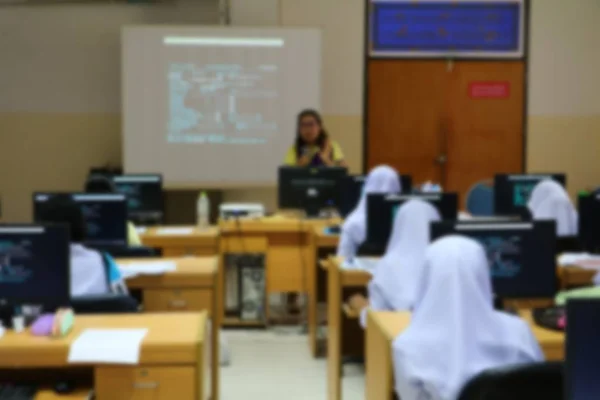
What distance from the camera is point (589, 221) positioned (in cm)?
441

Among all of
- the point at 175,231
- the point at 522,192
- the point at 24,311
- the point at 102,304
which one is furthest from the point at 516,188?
the point at 24,311

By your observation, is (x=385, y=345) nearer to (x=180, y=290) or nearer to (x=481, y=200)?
(x=180, y=290)

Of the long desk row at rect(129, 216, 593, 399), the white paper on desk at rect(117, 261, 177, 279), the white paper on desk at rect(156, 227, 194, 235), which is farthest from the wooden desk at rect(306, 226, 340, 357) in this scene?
the white paper on desk at rect(117, 261, 177, 279)

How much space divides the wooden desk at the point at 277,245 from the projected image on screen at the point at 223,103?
2.17 m

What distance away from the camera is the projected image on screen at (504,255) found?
3234 millimetres

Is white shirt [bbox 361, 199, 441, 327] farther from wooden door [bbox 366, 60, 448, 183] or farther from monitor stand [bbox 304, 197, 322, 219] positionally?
wooden door [bbox 366, 60, 448, 183]

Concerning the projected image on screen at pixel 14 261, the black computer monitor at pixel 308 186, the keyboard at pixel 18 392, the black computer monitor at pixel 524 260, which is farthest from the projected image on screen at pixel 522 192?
the keyboard at pixel 18 392

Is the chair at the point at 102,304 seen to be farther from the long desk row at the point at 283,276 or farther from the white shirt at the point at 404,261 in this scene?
the white shirt at the point at 404,261

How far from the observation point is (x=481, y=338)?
231 centimetres

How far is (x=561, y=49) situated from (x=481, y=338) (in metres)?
7.28

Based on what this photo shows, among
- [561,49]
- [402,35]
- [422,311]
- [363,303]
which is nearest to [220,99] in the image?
[402,35]

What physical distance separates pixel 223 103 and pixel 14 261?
5525 millimetres

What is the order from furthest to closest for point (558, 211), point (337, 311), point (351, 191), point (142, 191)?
point (142, 191) → point (351, 191) → point (558, 211) → point (337, 311)

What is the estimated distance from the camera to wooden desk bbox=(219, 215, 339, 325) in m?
6.25
